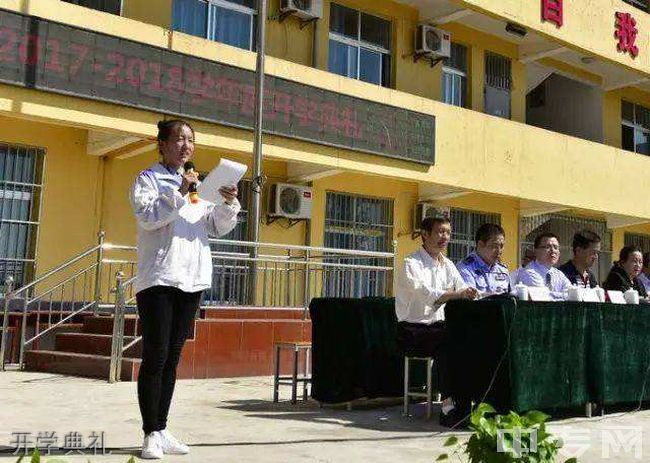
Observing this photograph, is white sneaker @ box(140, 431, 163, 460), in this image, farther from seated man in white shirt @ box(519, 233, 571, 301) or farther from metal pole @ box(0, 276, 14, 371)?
metal pole @ box(0, 276, 14, 371)

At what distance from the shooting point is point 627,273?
8500mm

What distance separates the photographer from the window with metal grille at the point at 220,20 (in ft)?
40.5

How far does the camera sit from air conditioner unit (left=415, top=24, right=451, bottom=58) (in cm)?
1522

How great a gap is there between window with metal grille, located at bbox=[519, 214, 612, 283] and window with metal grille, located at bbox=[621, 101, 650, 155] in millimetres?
2230

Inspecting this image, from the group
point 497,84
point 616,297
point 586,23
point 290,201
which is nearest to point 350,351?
point 616,297

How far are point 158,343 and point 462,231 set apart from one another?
12824mm

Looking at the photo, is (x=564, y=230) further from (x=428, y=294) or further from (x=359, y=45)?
(x=428, y=294)

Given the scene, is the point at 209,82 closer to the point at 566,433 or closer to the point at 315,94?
the point at 315,94

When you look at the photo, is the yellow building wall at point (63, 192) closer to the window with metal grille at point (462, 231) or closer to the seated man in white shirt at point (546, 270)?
the seated man in white shirt at point (546, 270)

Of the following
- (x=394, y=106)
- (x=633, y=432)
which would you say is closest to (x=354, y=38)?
(x=394, y=106)

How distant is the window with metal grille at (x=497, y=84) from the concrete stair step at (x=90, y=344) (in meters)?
9.97

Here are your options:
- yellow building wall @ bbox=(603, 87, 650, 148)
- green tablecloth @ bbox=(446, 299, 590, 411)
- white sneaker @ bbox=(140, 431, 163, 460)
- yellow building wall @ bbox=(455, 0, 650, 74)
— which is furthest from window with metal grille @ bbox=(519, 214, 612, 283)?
white sneaker @ bbox=(140, 431, 163, 460)

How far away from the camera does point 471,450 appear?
9.31 ft

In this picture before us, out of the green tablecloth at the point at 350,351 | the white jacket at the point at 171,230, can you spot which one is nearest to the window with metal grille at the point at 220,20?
the green tablecloth at the point at 350,351
